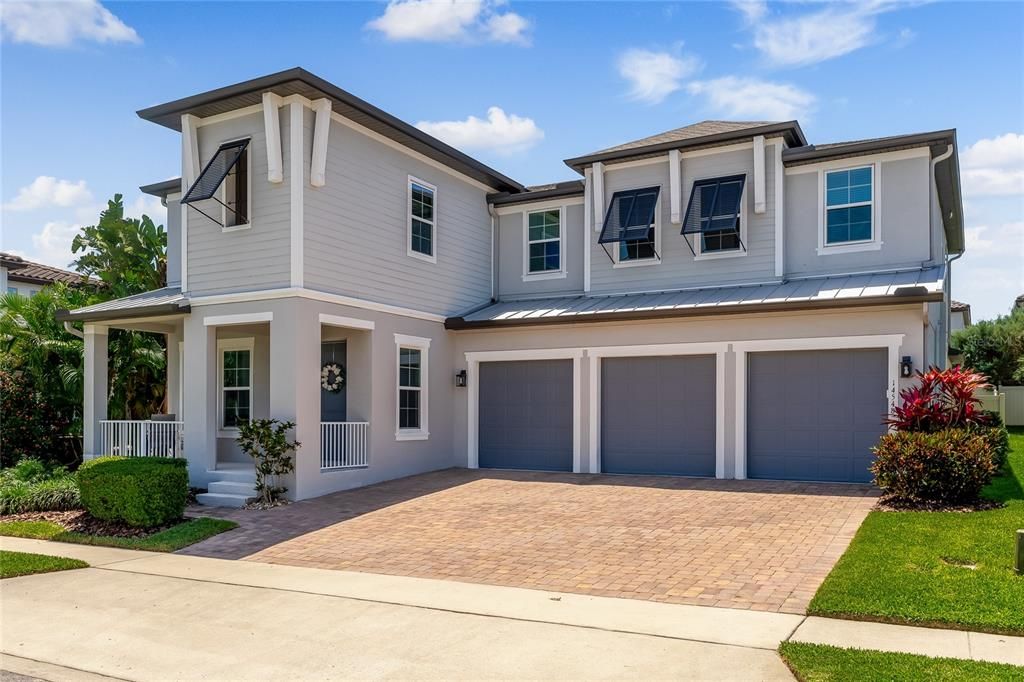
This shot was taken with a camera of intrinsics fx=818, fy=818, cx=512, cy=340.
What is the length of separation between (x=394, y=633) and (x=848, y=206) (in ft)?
40.2

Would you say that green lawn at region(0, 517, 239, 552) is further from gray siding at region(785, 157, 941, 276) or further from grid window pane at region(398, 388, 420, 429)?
gray siding at region(785, 157, 941, 276)

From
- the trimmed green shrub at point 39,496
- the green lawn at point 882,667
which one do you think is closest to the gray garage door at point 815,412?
the green lawn at point 882,667

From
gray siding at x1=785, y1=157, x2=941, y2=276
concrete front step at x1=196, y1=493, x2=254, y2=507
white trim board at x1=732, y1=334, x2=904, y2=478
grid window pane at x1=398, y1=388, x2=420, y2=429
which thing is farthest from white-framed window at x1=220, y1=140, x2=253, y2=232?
gray siding at x1=785, y1=157, x2=941, y2=276

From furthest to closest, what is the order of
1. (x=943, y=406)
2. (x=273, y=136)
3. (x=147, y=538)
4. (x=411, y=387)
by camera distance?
(x=411, y=387), (x=273, y=136), (x=943, y=406), (x=147, y=538)

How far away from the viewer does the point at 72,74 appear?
42.8ft

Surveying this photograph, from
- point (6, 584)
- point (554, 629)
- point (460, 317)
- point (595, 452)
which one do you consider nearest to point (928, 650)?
point (554, 629)

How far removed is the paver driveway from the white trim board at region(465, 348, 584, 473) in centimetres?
156

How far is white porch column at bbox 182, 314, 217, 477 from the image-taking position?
554 inches

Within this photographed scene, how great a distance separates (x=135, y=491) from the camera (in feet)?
37.3

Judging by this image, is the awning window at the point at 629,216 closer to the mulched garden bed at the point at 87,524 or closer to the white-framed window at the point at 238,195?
the white-framed window at the point at 238,195

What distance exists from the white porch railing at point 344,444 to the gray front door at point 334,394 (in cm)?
113

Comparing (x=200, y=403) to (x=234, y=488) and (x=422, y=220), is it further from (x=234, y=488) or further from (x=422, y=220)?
(x=422, y=220)

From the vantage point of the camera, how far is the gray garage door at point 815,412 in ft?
44.4

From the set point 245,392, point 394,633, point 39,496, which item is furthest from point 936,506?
point 39,496
